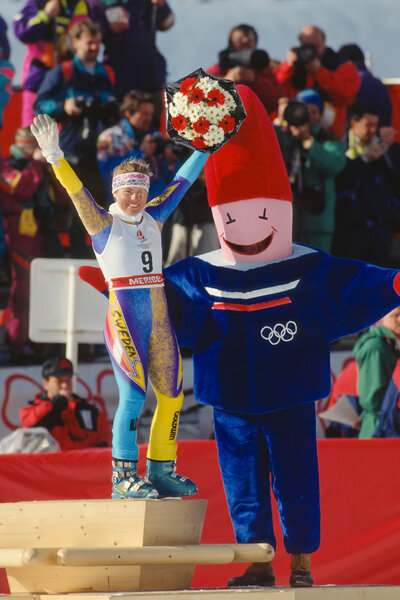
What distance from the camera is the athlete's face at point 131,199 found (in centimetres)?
394

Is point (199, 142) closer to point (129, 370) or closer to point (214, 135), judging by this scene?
point (214, 135)

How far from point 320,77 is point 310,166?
99cm

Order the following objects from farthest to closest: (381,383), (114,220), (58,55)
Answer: (58,55), (381,383), (114,220)

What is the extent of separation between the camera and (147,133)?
6840 mm

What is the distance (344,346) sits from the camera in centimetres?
775

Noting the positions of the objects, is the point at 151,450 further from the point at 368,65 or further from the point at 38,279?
the point at 368,65

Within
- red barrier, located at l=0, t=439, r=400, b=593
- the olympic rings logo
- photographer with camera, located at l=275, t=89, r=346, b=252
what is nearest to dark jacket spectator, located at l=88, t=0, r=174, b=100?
photographer with camera, located at l=275, t=89, r=346, b=252

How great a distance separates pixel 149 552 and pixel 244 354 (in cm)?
84

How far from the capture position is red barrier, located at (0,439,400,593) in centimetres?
486

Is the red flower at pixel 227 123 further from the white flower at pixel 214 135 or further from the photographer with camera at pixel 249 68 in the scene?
the photographer with camera at pixel 249 68

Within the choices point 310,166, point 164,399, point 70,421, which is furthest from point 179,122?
point 310,166

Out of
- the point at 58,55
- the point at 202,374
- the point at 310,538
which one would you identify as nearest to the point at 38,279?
the point at 58,55

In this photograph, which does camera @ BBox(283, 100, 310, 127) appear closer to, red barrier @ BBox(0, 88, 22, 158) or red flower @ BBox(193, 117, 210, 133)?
red barrier @ BBox(0, 88, 22, 158)

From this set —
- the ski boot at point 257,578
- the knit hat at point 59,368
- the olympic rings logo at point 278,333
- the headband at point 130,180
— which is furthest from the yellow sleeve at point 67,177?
the knit hat at point 59,368
